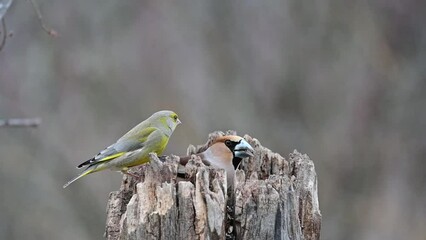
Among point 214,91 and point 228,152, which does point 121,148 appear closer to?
point 228,152

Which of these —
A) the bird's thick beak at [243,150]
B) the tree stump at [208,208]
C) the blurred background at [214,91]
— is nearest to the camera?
the tree stump at [208,208]

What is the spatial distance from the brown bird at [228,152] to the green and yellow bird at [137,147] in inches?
29.1

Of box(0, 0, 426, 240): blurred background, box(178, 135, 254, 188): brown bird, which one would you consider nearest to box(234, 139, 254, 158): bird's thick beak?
box(178, 135, 254, 188): brown bird

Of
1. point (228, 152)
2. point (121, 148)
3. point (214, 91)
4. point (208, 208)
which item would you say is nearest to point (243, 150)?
point (228, 152)

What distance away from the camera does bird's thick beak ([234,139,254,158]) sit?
229 inches

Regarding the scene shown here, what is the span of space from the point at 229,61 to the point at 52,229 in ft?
10.4

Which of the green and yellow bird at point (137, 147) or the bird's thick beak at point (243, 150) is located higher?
the green and yellow bird at point (137, 147)

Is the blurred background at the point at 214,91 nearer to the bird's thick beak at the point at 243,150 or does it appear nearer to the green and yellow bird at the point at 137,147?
the green and yellow bird at the point at 137,147

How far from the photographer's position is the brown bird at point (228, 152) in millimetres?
5668

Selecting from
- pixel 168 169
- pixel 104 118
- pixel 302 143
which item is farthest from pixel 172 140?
pixel 168 169

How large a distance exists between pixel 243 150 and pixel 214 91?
6.91m

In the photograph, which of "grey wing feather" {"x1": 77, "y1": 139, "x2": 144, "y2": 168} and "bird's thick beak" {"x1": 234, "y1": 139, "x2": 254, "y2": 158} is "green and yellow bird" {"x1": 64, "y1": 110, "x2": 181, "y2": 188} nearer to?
"grey wing feather" {"x1": 77, "y1": 139, "x2": 144, "y2": 168}

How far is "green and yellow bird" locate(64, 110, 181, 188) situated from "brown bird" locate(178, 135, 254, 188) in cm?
→ 74

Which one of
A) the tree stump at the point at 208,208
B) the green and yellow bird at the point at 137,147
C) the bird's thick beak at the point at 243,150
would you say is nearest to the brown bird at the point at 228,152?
the bird's thick beak at the point at 243,150
